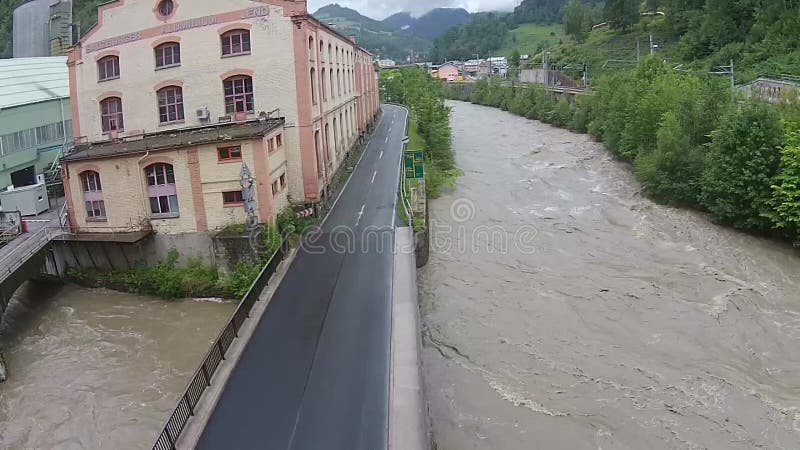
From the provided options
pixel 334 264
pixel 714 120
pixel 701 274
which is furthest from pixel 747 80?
pixel 334 264

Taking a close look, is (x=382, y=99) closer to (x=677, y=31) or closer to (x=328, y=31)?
(x=677, y=31)

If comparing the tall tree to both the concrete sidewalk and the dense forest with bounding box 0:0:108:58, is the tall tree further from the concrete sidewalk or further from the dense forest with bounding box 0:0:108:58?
the concrete sidewalk

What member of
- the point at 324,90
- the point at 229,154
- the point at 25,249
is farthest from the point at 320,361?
the point at 324,90

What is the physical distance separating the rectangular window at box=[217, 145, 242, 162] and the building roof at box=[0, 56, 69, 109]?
737 inches

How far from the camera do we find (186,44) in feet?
83.1

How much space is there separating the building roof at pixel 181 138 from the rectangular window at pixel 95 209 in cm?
175

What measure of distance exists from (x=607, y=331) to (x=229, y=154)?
549 inches

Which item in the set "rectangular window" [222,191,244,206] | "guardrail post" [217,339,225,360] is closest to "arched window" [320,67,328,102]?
"rectangular window" [222,191,244,206]

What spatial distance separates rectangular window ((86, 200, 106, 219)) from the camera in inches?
908

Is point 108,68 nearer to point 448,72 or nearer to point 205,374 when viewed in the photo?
point 205,374

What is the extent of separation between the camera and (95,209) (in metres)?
23.2

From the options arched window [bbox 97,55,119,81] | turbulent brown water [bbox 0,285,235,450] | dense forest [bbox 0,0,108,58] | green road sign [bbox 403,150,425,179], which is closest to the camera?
turbulent brown water [bbox 0,285,235,450]

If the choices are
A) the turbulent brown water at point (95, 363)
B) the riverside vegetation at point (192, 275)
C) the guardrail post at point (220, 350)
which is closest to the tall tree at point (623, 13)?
the riverside vegetation at point (192, 275)

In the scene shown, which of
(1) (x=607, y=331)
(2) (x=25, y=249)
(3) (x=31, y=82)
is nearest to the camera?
(1) (x=607, y=331)
